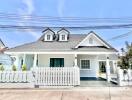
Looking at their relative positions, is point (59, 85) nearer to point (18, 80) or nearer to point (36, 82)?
point (36, 82)

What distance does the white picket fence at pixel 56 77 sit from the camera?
1900 centimetres

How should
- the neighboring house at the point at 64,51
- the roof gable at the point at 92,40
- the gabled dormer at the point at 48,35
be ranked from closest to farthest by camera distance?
1. the neighboring house at the point at 64,51
2. the roof gable at the point at 92,40
3. the gabled dormer at the point at 48,35

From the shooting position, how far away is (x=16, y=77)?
18.8 metres

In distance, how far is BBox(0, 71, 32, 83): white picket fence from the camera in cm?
1875

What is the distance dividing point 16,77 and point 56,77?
3.20 m

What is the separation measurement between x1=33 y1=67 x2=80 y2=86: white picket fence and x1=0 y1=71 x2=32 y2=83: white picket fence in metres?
0.61

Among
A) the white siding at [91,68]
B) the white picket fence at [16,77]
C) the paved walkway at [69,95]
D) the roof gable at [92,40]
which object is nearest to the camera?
the paved walkway at [69,95]

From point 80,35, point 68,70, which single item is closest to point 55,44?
point 80,35

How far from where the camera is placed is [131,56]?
25.8 m

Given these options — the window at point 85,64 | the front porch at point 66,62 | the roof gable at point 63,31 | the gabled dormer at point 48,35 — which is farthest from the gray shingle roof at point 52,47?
the window at point 85,64

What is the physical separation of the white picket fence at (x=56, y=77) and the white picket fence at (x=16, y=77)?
61cm

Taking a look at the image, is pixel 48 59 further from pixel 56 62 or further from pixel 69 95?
pixel 69 95

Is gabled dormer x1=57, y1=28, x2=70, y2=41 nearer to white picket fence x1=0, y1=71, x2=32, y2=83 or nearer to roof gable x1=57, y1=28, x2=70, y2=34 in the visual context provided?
roof gable x1=57, y1=28, x2=70, y2=34

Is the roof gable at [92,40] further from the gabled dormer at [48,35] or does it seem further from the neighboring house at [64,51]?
the gabled dormer at [48,35]
